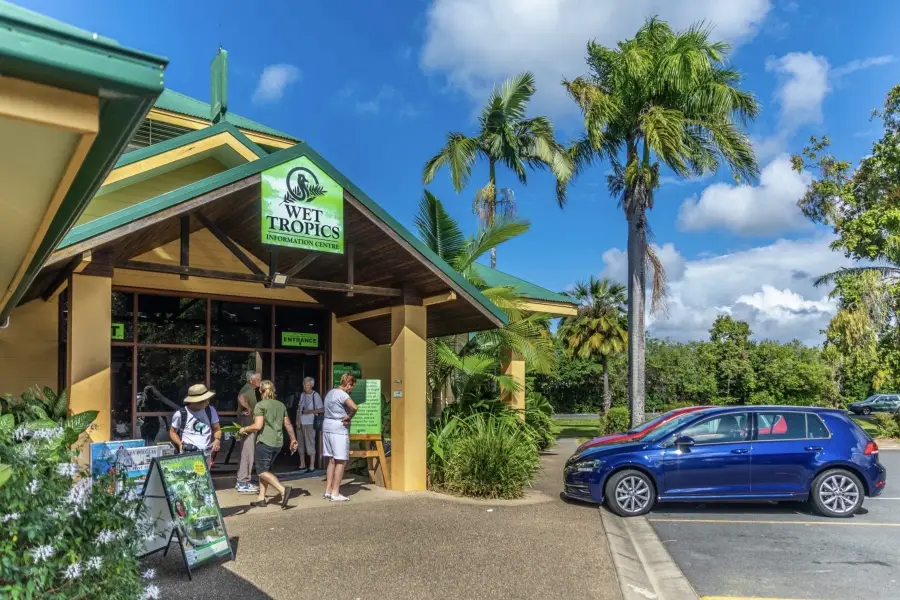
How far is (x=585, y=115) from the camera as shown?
18.9 meters

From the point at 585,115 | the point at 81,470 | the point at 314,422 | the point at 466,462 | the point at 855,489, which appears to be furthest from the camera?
the point at 585,115

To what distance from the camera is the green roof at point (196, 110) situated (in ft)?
49.5

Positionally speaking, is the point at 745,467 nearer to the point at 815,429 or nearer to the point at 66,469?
the point at 815,429

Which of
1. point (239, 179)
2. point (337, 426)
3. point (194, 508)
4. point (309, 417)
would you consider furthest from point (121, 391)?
point (194, 508)

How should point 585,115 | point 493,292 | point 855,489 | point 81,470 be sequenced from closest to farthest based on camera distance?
point 81,470
point 855,489
point 493,292
point 585,115

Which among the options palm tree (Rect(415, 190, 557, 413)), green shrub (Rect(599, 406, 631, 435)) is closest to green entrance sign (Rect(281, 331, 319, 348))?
palm tree (Rect(415, 190, 557, 413))

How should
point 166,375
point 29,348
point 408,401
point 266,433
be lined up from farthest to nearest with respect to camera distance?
point 166,375, point 408,401, point 29,348, point 266,433

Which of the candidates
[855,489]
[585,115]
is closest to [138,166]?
[855,489]

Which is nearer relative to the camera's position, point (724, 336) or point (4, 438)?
point (4, 438)

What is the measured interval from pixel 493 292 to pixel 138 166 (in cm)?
665

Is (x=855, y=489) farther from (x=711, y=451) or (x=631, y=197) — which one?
(x=631, y=197)

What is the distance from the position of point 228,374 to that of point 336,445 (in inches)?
158

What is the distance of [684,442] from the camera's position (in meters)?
9.80

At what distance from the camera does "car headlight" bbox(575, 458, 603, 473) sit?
997 cm
